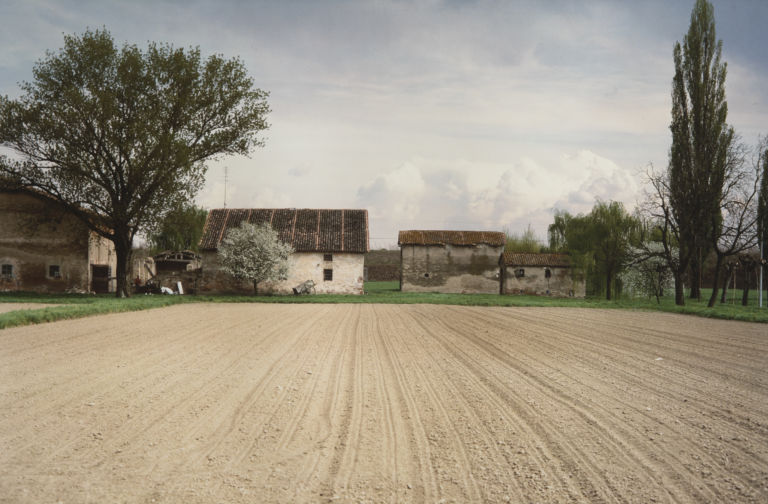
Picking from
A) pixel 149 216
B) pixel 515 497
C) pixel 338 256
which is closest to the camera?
pixel 515 497

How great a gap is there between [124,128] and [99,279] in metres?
12.2

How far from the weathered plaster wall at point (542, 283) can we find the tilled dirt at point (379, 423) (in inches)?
1280

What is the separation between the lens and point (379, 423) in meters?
6.48

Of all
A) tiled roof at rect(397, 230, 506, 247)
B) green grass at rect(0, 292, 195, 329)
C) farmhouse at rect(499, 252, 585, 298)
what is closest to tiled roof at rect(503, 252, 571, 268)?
farmhouse at rect(499, 252, 585, 298)

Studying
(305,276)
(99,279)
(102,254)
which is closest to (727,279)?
(305,276)

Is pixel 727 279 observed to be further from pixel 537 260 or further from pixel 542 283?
pixel 537 260

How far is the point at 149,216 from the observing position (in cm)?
3161

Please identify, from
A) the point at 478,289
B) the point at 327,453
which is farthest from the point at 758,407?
the point at 478,289

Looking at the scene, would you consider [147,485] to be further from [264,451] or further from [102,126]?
[102,126]

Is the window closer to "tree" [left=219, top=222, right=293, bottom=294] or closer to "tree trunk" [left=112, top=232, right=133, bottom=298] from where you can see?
"tree trunk" [left=112, top=232, right=133, bottom=298]

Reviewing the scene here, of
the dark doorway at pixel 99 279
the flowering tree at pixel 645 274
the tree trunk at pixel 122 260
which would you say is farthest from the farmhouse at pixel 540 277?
the dark doorway at pixel 99 279

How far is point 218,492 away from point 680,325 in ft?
61.6

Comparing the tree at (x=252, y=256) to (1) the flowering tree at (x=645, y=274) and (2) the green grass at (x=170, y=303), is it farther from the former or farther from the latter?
(1) the flowering tree at (x=645, y=274)

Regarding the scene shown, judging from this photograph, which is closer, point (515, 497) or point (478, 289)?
point (515, 497)
